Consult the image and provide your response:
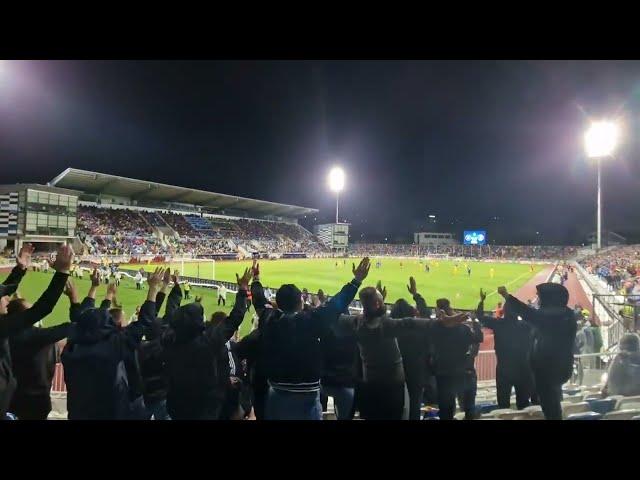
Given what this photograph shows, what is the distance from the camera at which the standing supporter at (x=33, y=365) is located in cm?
323

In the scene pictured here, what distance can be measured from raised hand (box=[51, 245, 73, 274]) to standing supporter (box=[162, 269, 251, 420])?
1060 millimetres

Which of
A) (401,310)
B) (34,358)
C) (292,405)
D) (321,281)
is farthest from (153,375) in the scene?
(321,281)

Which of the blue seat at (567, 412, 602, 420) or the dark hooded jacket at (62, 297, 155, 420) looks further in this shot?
the blue seat at (567, 412, 602, 420)

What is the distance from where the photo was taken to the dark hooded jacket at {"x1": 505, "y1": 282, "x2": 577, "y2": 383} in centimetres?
369

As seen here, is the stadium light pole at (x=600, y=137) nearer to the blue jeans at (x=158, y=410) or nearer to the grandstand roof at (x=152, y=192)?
the blue jeans at (x=158, y=410)

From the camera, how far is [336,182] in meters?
10.2

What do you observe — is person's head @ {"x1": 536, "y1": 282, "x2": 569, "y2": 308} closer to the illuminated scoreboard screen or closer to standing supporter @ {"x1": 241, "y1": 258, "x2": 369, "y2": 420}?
standing supporter @ {"x1": 241, "y1": 258, "x2": 369, "y2": 420}

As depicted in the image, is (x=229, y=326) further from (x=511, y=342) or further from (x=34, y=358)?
(x=511, y=342)

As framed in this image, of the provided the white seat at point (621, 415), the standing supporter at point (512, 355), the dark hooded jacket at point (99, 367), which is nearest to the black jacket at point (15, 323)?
the dark hooded jacket at point (99, 367)

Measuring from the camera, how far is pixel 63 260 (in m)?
3.23

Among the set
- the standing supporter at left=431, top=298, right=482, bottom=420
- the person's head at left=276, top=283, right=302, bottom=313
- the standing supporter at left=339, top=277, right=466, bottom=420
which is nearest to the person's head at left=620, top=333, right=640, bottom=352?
the standing supporter at left=431, top=298, right=482, bottom=420

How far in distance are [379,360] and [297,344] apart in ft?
2.74
